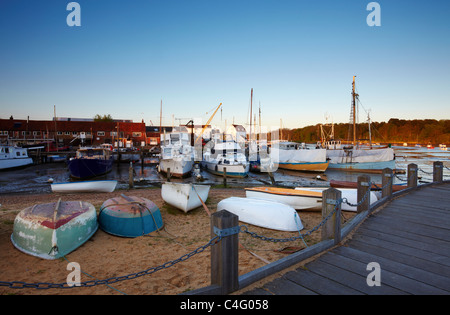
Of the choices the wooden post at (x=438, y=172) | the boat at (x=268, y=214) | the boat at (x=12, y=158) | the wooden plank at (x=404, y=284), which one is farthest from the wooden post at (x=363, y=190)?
the boat at (x=12, y=158)

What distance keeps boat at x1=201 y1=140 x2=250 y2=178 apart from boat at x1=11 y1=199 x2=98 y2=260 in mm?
17388

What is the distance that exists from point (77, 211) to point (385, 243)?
26.2 ft

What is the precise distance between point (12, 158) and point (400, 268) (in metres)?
40.9

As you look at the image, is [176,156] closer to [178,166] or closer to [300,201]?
[178,166]

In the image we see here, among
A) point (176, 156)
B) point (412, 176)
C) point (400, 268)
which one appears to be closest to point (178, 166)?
point (176, 156)

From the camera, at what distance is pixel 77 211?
290 inches

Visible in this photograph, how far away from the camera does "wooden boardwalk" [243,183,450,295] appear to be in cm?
330

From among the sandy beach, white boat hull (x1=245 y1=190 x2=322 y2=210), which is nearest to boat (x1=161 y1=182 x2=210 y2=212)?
the sandy beach

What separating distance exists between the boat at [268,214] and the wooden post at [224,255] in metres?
4.81

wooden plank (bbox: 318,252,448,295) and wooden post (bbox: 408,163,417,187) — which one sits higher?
wooden post (bbox: 408,163,417,187)

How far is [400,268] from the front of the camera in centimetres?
389

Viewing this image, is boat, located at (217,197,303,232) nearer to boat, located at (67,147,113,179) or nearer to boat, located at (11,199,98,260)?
boat, located at (11,199,98,260)
